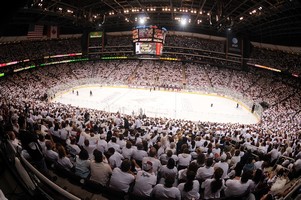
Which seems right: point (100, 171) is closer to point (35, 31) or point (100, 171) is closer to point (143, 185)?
point (143, 185)

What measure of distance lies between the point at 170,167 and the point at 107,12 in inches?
1438

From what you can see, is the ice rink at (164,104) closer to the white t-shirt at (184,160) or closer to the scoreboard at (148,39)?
the scoreboard at (148,39)

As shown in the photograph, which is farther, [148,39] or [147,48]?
[147,48]

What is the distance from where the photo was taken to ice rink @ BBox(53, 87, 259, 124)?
28.1 metres

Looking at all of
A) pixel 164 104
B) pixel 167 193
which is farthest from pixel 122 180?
pixel 164 104

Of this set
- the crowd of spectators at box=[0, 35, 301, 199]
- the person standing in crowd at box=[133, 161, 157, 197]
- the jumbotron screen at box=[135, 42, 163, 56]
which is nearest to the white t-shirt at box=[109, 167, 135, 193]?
the crowd of spectators at box=[0, 35, 301, 199]

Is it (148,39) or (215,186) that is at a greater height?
(148,39)

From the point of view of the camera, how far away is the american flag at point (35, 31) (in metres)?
37.8

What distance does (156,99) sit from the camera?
A: 35.1m

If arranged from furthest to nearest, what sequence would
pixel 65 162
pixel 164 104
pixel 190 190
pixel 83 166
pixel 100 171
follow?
pixel 164 104
pixel 65 162
pixel 83 166
pixel 100 171
pixel 190 190

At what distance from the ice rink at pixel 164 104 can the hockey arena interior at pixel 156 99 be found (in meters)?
0.18

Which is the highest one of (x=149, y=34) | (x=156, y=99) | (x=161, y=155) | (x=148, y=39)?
(x=149, y=34)

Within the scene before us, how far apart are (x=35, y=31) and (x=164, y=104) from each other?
88.0 feet

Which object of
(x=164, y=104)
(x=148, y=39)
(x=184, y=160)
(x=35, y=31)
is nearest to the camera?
(x=184, y=160)
